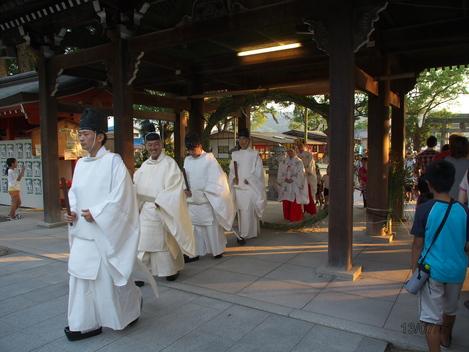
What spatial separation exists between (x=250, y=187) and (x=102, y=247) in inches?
149

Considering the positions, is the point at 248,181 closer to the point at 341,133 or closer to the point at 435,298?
the point at 341,133

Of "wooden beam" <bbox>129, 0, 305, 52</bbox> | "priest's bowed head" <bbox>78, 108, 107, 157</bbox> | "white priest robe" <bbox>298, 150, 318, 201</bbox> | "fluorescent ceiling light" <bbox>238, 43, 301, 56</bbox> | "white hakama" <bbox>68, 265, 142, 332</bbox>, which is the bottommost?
"white hakama" <bbox>68, 265, 142, 332</bbox>

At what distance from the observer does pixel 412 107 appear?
23.8 m

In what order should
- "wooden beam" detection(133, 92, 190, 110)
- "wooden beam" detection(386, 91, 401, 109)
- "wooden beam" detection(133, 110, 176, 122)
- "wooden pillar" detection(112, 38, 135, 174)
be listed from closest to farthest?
"wooden pillar" detection(112, 38, 135, 174)
"wooden beam" detection(386, 91, 401, 109)
"wooden beam" detection(133, 92, 190, 110)
"wooden beam" detection(133, 110, 176, 122)

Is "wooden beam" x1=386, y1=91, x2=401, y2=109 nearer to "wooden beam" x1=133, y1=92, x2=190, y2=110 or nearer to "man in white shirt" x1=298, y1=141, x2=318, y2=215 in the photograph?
"man in white shirt" x1=298, y1=141, x2=318, y2=215

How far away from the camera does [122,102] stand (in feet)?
21.3

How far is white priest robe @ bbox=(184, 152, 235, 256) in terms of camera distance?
5605 mm

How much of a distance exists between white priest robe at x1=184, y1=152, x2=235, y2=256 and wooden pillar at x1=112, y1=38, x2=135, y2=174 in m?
1.56

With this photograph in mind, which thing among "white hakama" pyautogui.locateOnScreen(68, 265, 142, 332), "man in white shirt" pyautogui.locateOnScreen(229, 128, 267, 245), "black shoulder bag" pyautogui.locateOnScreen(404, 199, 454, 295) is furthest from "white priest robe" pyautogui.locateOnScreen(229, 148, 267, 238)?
"black shoulder bag" pyautogui.locateOnScreen(404, 199, 454, 295)

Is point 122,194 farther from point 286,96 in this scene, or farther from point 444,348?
point 286,96

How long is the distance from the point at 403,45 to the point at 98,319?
6106 millimetres

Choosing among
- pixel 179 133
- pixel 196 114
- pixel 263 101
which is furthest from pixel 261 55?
pixel 179 133

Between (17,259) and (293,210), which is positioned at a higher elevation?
(293,210)

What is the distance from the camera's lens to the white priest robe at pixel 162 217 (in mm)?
4422
